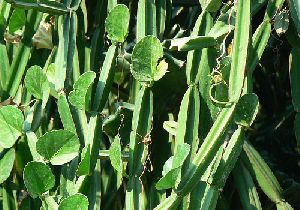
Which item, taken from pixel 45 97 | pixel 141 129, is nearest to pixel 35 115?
pixel 45 97

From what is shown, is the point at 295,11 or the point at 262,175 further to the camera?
the point at 262,175

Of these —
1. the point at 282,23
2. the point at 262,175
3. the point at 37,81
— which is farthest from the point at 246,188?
the point at 37,81

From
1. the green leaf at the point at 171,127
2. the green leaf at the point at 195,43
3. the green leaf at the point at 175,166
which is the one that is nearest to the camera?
the green leaf at the point at 175,166

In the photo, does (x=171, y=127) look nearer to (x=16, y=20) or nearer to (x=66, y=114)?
(x=66, y=114)

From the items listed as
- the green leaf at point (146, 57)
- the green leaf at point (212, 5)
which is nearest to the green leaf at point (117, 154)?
the green leaf at point (146, 57)

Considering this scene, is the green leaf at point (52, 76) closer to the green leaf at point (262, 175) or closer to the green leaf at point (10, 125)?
the green leaf at point (10, 125)
